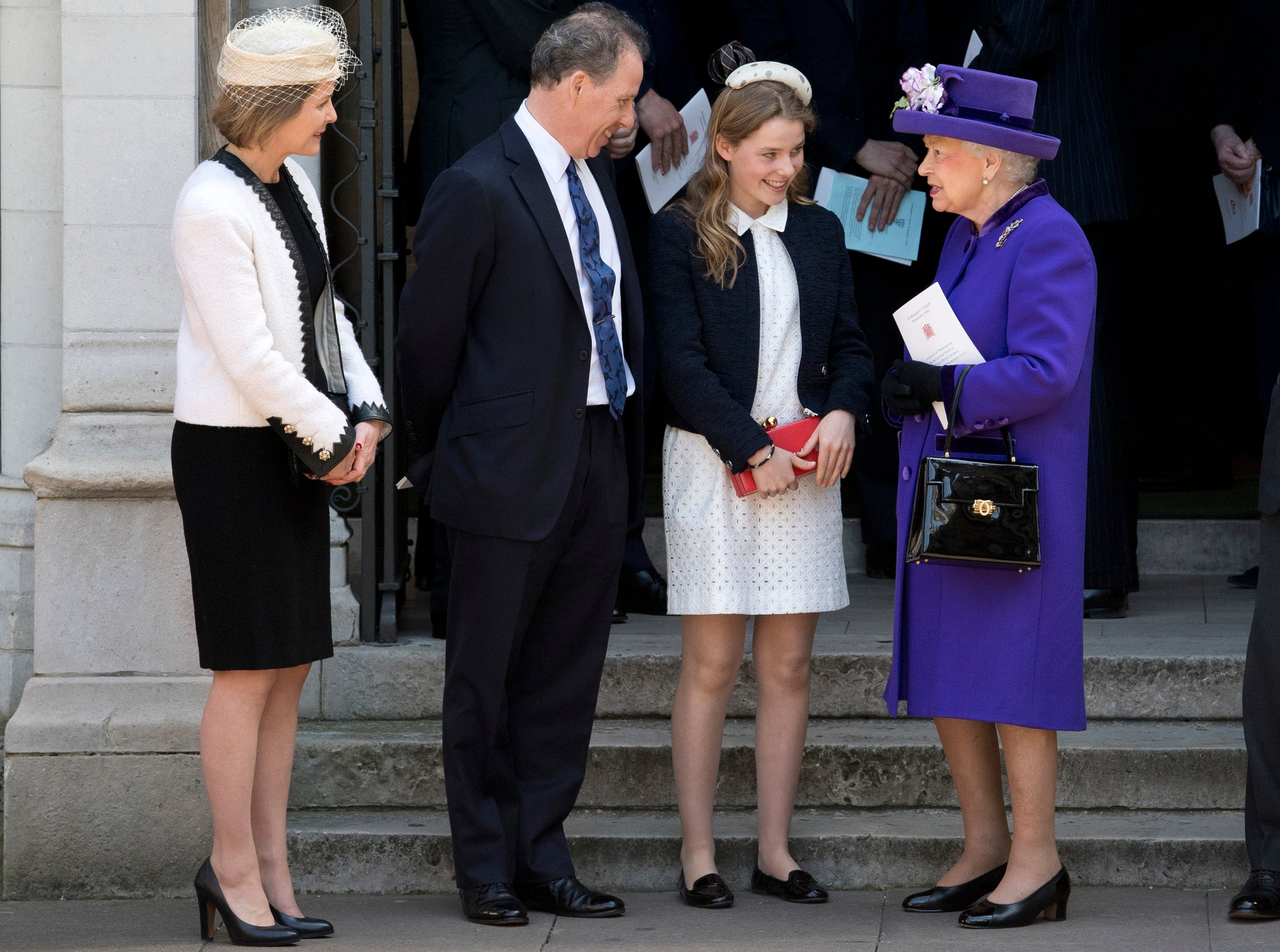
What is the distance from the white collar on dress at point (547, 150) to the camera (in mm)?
3812

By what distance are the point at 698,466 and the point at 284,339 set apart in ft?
3.35

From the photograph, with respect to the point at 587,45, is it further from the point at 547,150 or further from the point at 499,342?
the point at 499,342

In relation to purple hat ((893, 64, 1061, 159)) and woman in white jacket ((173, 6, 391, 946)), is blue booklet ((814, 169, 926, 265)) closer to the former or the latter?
purple hat ((893, 64, 1061, 159))

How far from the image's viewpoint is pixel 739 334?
154 inches

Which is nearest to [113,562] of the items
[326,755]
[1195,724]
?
[326,755]

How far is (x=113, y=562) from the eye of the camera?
175 inches

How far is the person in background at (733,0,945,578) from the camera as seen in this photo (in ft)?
17.3

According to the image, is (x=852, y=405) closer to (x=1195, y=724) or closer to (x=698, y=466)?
(x=698, y=466)

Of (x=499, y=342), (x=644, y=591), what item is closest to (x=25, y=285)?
(x=499, y=342)

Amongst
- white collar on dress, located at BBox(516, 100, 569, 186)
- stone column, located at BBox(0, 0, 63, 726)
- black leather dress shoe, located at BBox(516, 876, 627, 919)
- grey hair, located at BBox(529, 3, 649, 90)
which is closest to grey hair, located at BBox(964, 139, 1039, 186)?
grey hair, located at BBox(529, 3, 649, 90)

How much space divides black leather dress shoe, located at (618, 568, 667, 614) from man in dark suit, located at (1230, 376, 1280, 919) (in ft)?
6.69

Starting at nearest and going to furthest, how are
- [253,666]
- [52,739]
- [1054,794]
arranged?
1. [253,666]
2. [1054,794]
3. [52,739]

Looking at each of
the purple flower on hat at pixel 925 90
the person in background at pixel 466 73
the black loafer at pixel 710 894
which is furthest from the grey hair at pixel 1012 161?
the black loafer at pixel 710 894

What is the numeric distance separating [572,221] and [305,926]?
67.0 inches
